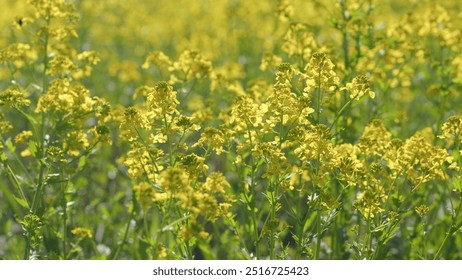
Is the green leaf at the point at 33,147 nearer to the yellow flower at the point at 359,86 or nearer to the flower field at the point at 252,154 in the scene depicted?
the flower field at the point at 252,154

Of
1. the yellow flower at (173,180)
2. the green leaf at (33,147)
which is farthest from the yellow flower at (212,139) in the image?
the green leaf at (33,147)

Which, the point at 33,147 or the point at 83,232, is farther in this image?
the point at 83,232

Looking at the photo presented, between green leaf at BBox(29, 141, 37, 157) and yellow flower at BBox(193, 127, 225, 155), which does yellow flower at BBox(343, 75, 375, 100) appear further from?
green leaf at BBox(29, 141, 37, 157)

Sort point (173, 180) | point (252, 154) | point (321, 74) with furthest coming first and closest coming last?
point (321, 74), point (252, 154), point (173, 180)

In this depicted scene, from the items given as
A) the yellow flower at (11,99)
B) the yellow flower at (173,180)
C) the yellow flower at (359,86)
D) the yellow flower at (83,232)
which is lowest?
the yellow flower at (173,180)

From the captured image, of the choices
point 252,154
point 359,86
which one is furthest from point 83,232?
point 359,86

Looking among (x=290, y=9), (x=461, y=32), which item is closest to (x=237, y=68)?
(x=290, y=9)

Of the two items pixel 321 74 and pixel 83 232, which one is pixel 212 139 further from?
pixel 83 232
